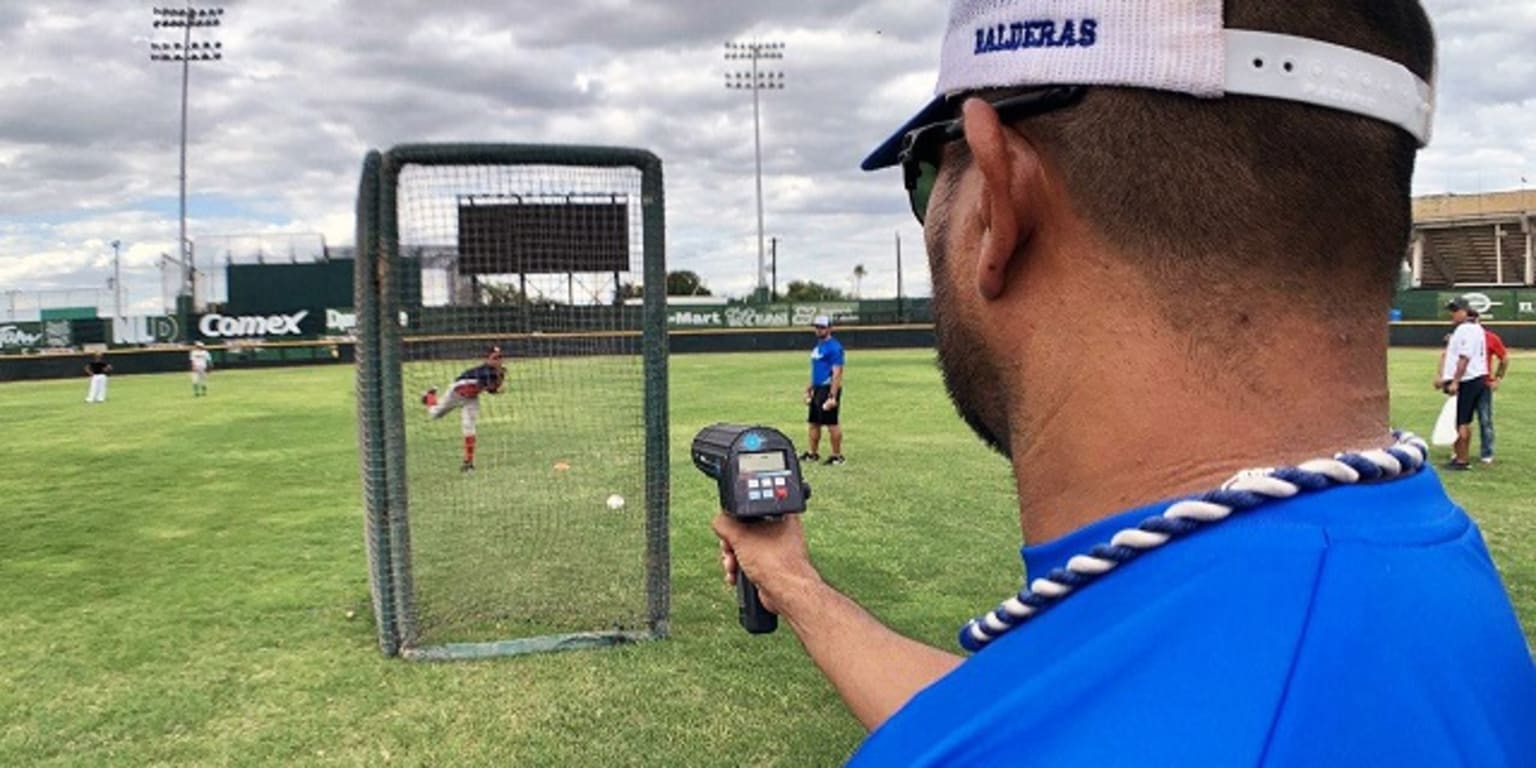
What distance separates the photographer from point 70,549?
10711 millimetres

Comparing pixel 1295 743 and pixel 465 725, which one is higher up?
pixel 1295 743

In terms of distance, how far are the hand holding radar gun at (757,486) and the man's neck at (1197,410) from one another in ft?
3.17

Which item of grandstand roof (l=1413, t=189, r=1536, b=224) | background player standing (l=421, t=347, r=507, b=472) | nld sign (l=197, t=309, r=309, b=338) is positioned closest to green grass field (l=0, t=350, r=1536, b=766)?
background player standing (l=421, t=347, r=507, b=472)

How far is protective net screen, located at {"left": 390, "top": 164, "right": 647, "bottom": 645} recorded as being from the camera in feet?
21.0

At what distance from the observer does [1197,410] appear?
3.24ft

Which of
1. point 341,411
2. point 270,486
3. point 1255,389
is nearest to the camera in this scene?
point 1255,389

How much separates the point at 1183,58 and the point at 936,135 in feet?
1.01

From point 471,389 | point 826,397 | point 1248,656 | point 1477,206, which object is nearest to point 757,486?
point 1248,656

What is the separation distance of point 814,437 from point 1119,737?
1523 cm

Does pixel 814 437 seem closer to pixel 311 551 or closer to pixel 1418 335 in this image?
pixel 311 551

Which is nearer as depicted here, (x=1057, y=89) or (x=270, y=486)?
(x=1057, y=89)

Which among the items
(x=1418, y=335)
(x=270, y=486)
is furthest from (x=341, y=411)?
(x=1418, y=335)

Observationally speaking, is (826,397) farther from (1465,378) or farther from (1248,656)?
(1248,656)

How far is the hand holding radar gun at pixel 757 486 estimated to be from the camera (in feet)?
6.63
